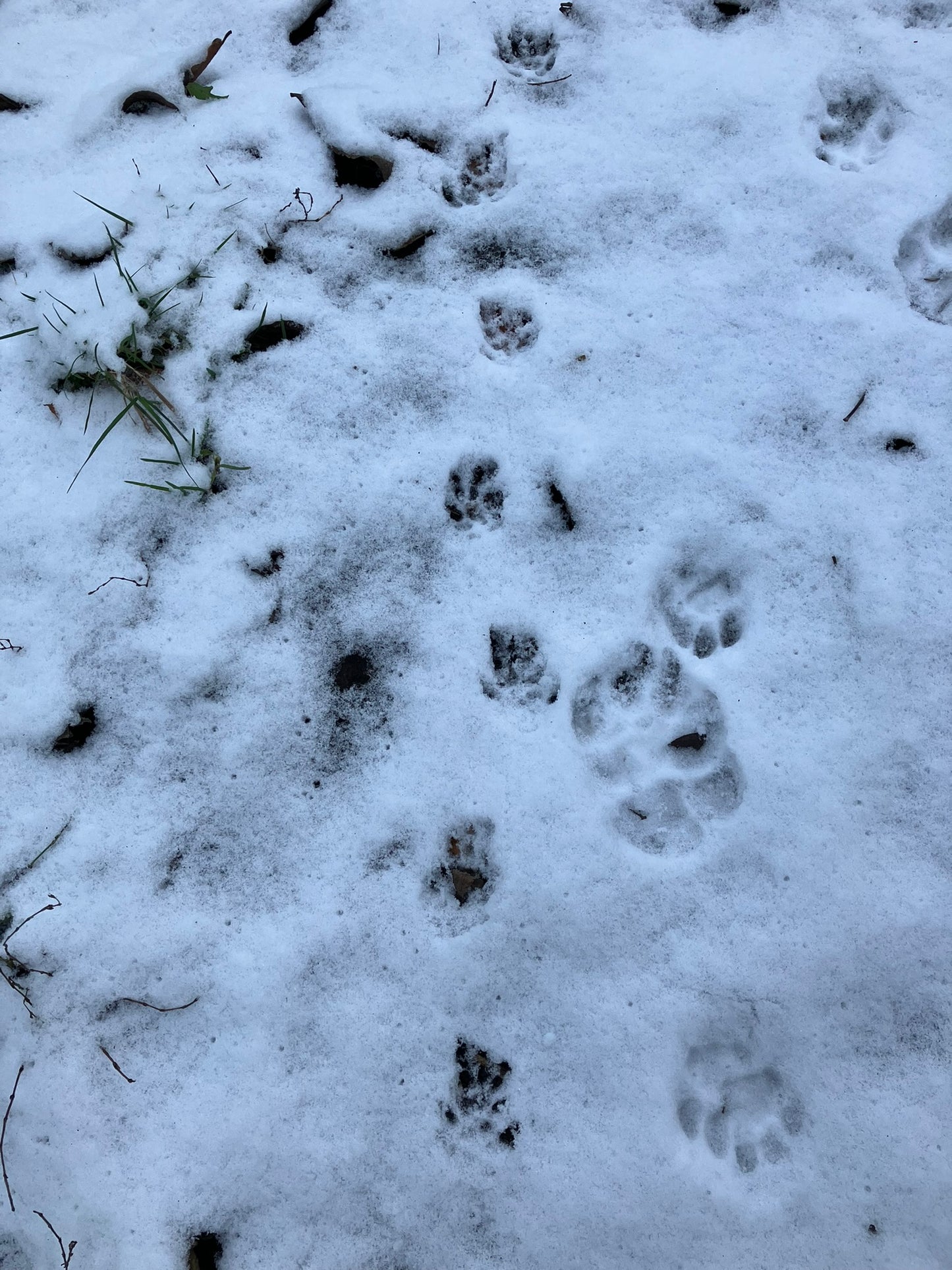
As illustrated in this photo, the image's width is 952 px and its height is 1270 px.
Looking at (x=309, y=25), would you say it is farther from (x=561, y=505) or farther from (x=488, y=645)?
(x=488, y=645)

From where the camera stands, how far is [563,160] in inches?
73.6

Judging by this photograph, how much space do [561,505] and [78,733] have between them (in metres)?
1.19

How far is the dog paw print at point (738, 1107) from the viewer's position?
4.88 feet

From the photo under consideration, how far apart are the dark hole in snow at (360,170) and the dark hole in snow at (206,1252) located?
2.33 meters

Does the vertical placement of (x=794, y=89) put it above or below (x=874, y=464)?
above

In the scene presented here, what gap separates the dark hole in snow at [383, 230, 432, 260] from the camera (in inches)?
72.3

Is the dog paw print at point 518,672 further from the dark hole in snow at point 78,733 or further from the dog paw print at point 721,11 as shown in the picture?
the dog paw print at point 721,11

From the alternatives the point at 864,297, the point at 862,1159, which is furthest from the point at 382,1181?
the point at 864,297

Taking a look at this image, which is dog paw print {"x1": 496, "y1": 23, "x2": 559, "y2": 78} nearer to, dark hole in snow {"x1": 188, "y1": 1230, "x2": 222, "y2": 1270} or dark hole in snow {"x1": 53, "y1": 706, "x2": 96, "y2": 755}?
dark hole in snow {"x1": 53, "y1": 706, "x2": 96, "y2": 755}

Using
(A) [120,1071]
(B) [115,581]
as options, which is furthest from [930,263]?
(A) [120,1071]

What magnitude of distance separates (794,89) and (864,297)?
22.7 inches

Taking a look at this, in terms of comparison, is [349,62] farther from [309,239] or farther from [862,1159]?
[862,1159]

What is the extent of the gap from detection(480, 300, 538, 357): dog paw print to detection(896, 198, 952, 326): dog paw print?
908 millimetres

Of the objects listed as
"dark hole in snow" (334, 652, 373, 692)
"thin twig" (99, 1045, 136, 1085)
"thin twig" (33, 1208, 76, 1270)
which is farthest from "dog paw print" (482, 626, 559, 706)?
"thin twig" (33, 1208, 76, 1270)
